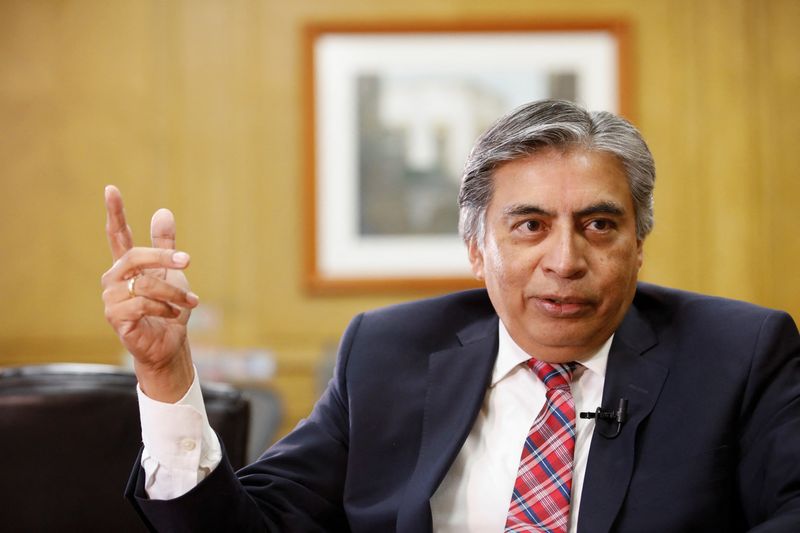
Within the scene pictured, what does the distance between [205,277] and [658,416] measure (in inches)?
131

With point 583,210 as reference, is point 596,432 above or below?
below

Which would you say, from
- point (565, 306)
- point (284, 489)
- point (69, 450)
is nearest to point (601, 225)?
point (565, 306)

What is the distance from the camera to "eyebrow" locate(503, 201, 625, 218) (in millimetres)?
1630

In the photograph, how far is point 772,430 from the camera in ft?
4.93

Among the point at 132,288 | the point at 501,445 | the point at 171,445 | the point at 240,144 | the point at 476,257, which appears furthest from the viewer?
the point at 240,144

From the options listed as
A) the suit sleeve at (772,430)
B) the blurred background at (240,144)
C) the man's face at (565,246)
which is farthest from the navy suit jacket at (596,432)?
the blurred background at (240,144)

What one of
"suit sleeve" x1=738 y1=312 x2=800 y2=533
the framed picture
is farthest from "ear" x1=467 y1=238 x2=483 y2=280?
the framed picture

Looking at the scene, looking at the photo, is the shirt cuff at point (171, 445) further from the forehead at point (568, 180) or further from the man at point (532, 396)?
the forehead at point (568, 180)

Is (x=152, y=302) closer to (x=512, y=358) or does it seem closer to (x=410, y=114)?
(x=512, y=358)

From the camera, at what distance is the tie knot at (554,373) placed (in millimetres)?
1723

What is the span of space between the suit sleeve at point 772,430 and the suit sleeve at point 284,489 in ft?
2.38

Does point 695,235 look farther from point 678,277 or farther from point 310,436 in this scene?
point 310,436

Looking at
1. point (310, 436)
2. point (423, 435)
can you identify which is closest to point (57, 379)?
point (310, 436)

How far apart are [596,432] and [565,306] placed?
0.23m
